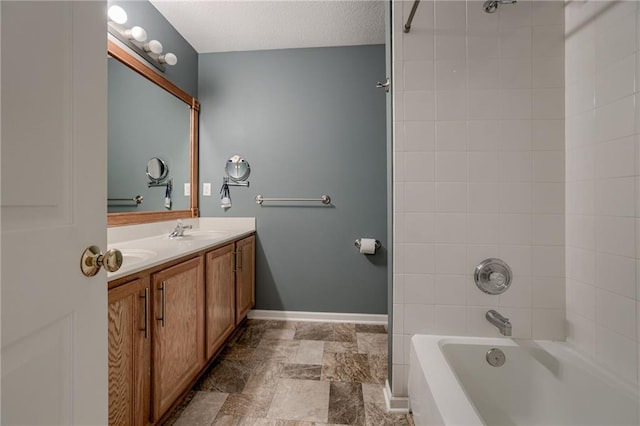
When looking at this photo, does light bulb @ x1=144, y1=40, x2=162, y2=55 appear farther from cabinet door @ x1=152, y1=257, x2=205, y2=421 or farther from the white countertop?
cabinet door @ x1=152, y1=257, x2=205, y2=421

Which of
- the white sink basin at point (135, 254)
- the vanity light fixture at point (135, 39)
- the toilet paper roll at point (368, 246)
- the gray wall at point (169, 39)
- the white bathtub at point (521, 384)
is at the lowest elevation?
the white bathtub at point (521, 384)

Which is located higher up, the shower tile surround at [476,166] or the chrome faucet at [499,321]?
the shower tile surround at [476,166]

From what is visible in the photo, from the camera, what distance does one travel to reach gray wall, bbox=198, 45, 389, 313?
2297 mm

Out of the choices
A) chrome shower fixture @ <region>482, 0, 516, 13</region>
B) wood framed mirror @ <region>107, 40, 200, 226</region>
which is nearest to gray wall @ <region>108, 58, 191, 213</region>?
wood framed mirror @ <region>107, 40, 200, 226</region>

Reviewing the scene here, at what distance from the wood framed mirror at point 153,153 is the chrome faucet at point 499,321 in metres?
2.04

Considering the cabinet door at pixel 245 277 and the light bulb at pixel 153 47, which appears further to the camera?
the cabinet door at pixel 245 277

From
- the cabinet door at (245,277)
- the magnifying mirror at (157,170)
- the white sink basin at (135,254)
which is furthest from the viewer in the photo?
the cabinet door at (245,277)

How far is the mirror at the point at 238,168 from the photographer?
2.36 meters

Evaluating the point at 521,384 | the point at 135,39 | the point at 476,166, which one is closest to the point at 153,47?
the point at 135,39

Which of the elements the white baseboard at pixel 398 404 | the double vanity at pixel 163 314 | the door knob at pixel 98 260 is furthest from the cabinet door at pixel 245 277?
the door knob at pixel 98 260

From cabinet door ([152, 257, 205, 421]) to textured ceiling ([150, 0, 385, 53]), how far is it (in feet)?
5.88

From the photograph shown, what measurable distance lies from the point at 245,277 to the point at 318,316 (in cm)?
74

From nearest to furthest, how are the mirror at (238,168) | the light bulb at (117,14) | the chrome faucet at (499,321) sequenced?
the chrome faucet at (499,321) < the light bulb at (117,14) < the mirror at (238,168)

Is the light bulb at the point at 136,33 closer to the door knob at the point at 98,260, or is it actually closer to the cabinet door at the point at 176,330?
the cabinet door at the point at 176,330
